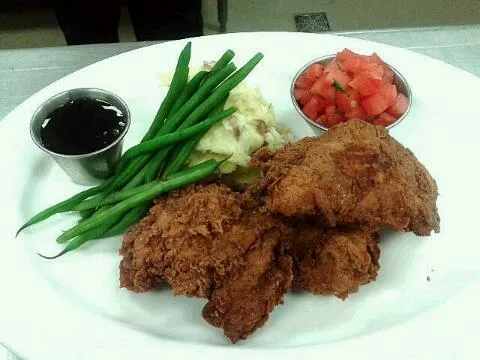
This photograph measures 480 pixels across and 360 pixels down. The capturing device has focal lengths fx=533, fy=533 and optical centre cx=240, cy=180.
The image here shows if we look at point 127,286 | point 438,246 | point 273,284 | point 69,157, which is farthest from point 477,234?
point 69,157

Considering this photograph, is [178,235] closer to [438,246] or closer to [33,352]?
[33,352]

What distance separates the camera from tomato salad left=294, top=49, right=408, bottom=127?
2377 millimetres

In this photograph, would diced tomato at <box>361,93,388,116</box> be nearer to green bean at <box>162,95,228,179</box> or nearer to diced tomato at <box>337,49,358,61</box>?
diced tomato at <box>337,49,358,61</box>

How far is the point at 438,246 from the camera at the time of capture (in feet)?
7.27

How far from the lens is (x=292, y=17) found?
500 centimetres

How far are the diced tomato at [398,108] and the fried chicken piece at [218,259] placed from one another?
823mm

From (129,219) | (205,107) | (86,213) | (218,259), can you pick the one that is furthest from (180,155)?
(218,259)

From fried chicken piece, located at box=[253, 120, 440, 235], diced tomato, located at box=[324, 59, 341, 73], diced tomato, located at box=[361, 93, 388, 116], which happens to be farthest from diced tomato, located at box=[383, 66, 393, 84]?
fried chicken piece, located at box=[253, 120, 440, 235]

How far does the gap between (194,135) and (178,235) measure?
530 mm

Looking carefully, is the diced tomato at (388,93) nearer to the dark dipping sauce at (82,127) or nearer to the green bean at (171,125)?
the green bean at (171,125)

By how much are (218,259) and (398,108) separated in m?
1.13

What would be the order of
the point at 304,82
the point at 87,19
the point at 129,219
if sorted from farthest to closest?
the point at 87,19 → the point at 304,82 → the point at 129,219

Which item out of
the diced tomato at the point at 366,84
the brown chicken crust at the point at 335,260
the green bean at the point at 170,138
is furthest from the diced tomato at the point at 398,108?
the green bean at the point at 170,138

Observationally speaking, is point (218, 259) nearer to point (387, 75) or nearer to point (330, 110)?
point (330, 110)
